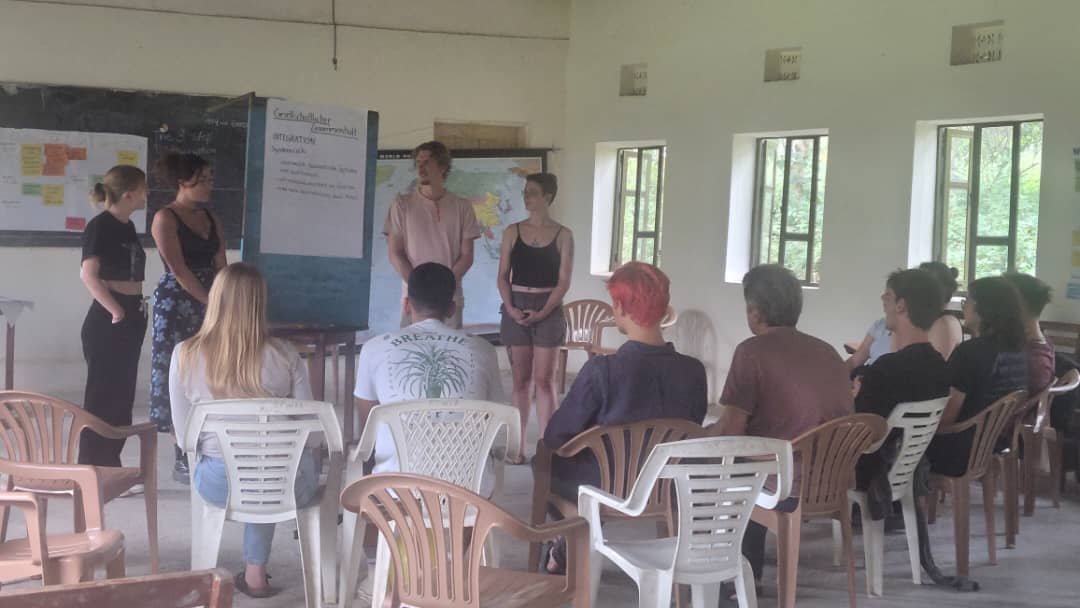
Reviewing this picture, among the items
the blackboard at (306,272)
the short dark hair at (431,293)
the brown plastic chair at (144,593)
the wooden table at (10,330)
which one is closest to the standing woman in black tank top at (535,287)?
the blackboard at (306,272)

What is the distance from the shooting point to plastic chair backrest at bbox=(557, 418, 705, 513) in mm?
3492

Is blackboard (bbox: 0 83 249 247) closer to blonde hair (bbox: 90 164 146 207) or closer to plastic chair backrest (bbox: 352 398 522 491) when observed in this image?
blonde hair (bbox: 90 164 146 207)

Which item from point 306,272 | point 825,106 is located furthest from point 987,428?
point 825,106

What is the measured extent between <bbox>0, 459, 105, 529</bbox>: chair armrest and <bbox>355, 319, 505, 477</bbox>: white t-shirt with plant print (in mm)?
791

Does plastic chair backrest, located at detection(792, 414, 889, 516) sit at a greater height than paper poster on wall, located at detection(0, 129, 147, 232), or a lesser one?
lesser

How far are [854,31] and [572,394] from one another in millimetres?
4804

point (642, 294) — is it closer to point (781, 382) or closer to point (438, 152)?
point (781, 382)

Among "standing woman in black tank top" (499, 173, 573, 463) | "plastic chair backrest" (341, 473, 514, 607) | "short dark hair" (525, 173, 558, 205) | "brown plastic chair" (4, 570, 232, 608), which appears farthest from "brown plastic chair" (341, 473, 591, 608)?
"short dark hair" (525, 173, 558, 205)

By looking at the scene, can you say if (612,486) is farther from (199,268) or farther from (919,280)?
(199,268)

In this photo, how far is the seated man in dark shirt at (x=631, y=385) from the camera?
3580mm

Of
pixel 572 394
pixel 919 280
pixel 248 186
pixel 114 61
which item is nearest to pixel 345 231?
pixel 248 186

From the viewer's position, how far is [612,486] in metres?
3.59

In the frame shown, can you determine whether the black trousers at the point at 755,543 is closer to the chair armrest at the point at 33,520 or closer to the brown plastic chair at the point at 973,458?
the brown plastic chair at the point at 973,458

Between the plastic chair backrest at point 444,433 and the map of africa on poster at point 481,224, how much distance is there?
570 centimetres
